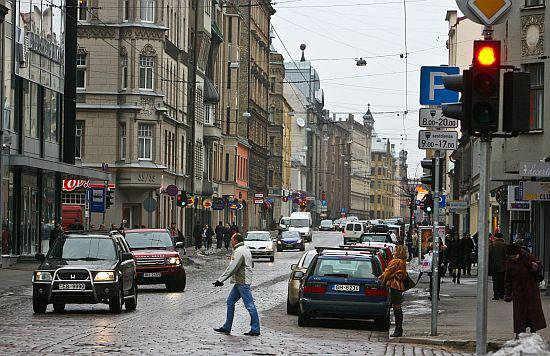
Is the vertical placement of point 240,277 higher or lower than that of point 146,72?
lower

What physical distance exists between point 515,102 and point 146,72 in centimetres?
5850

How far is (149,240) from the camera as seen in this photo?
117ft

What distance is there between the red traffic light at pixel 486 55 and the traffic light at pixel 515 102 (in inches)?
13.8

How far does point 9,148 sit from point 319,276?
25.1 meters

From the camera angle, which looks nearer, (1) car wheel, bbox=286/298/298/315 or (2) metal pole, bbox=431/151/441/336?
(2) metal pole, bbox=431/151/441/336

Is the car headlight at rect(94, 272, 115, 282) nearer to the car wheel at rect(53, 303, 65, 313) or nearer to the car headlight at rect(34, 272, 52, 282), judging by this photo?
the car headlight at rect(34, 272, 52, 282)

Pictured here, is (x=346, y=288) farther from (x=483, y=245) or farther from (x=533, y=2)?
(x=533, y=2)

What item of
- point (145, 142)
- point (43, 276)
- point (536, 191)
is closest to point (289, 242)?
point (145, 142)

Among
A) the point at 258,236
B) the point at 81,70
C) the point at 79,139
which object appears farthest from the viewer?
the point at 79,139

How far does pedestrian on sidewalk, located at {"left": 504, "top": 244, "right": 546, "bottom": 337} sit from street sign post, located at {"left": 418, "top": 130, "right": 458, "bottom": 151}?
6.52ft

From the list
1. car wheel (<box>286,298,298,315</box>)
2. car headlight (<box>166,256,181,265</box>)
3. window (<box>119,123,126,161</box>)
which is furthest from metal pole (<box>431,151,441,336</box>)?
window (<box>119,123,126,161</box>)

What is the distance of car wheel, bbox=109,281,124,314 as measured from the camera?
24.9m

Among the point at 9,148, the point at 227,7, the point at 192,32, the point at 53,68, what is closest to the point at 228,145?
the point at 227,7

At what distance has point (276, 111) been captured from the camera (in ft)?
466
